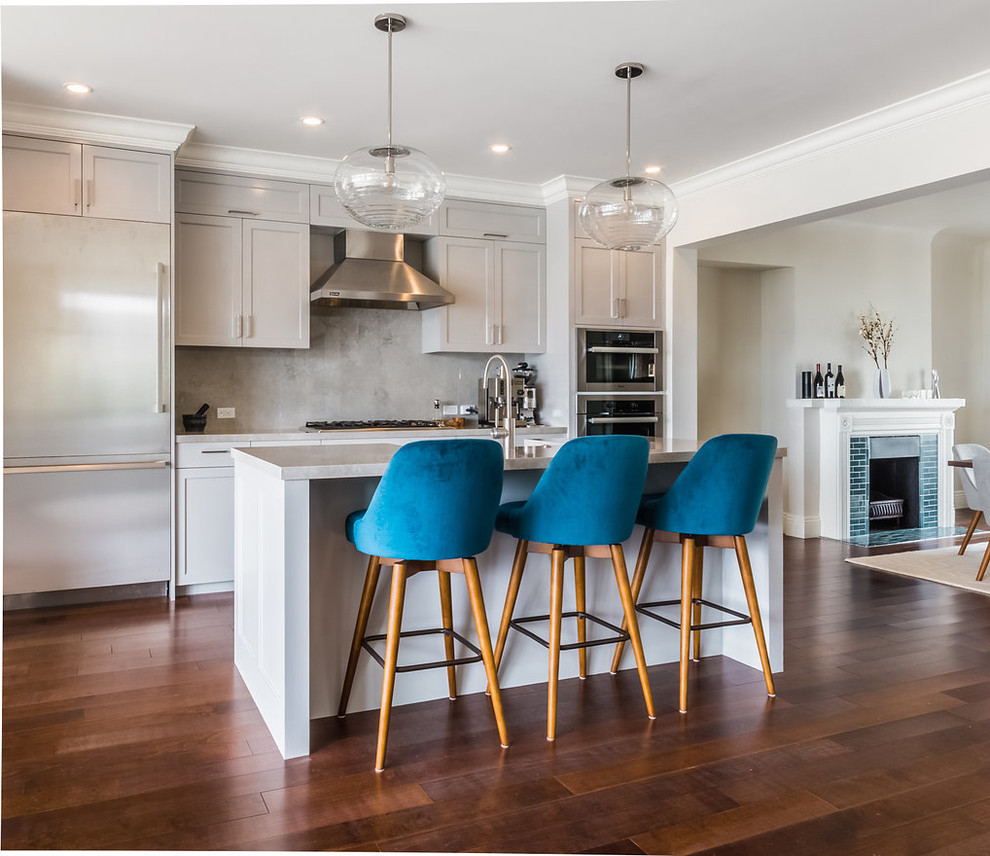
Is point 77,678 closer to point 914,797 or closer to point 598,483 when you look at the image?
point 598,483

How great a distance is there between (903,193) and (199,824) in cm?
422

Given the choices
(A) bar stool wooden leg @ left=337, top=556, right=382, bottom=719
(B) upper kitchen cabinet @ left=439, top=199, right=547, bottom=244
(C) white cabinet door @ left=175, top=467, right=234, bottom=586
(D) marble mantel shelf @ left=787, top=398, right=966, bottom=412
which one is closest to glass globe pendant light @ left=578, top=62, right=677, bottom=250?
(A) bar stool wooden leg @ left=337, top=556, right=382, bottom=719

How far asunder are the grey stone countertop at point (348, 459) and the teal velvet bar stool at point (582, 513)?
16 cm

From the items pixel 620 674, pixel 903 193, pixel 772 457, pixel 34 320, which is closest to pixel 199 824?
pixel 620 674

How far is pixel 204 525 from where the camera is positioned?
4656 millimetres

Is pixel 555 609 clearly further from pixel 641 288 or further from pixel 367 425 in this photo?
pixel 641 288

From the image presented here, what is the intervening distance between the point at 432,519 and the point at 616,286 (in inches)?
149

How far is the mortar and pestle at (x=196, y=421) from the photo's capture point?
4926 millimetres

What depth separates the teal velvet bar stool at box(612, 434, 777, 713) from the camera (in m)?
2.92

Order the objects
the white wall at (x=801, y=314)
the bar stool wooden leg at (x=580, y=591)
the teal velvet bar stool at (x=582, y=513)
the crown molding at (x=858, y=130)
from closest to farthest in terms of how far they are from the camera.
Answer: the teal velvet bar stool at (x=582, y=513), the bar stool wooden leg at (x=580, y=591), the crown molding at (x=858, y=130), the white wall at (x=801, y=314)

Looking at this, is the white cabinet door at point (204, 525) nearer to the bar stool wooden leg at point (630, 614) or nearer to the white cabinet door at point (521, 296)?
the white cabinet door at point (521, 296)

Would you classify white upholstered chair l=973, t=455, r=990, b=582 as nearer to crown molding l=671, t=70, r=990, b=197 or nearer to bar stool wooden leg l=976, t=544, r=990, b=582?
bar stool wooden leg l=976, t=544, r=990, b=582

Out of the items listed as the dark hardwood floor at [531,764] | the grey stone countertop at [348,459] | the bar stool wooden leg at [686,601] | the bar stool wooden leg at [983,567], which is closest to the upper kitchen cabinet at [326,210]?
the grey stone countertop at [348,459]

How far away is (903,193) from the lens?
14.0ft
